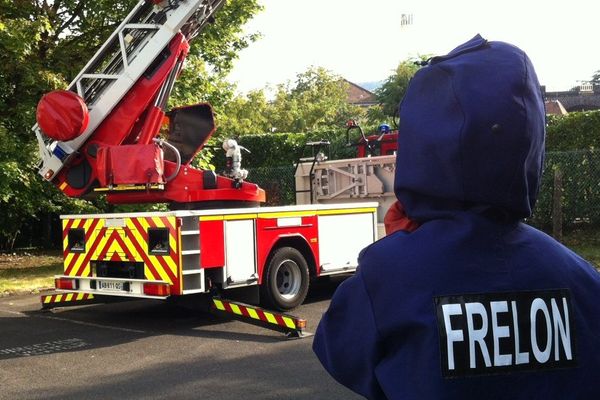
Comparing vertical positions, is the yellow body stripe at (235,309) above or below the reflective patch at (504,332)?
below

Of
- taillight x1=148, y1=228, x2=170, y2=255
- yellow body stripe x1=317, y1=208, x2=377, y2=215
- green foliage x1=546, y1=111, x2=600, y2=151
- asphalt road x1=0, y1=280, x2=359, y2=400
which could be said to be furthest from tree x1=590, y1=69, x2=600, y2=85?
taillight x1=148, y1=228, x2=170, y2=255

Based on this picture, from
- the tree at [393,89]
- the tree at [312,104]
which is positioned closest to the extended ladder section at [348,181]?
the tree at [393,89]

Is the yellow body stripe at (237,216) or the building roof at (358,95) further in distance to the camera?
the building roof at (358,95)

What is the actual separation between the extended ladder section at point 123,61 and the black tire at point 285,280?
9.27 ft

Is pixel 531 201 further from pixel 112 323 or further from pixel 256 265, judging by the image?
pixel 112 323

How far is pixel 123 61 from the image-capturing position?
A: 9.46 metres

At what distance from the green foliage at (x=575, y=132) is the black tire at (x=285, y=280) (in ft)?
28.4

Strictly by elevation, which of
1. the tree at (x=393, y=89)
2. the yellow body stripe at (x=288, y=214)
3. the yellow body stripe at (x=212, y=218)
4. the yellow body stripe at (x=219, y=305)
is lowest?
the yellow body stripe at (x=219, y=305)

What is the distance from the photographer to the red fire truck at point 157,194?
335 inches

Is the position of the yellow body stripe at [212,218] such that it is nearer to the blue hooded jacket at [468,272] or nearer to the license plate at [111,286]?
the license plate at [111,286]

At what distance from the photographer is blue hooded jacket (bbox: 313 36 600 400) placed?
165cm

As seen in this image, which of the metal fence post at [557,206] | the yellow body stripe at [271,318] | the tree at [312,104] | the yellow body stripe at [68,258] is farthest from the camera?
the tree at [312,104]

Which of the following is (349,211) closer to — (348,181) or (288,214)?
(288,214)

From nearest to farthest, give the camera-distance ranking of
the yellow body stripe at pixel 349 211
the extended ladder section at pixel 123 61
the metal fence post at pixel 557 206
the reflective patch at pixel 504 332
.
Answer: the reflective patch at pixel 504 332 < the extended ladder section at pixel 123 61 < the yellow body stripe at pixel 349 211 < the metal fence post at pixel 557 206
